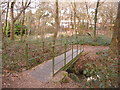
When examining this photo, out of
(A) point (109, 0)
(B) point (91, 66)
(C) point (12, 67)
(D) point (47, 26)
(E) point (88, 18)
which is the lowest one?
(B) point (91, 66)

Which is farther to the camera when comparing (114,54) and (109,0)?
(109,0)

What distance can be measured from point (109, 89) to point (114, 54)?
4.31 m

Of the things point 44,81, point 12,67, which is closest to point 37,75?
point 44,81

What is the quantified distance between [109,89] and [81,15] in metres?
19.7

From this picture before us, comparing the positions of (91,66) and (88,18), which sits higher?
(88,18)

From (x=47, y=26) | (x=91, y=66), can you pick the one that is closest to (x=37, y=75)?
(x=91, y=66)

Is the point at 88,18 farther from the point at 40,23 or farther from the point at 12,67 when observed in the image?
the point at 12,67

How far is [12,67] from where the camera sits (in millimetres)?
4938

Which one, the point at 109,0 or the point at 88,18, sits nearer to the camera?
the point at 109,0

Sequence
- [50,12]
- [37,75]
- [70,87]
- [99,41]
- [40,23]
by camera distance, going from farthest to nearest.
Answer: [40,23]
[50,12]
[99,41]
[37,75]
[70,87]

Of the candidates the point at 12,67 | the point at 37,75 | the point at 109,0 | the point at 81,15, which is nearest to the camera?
the point at 37,75

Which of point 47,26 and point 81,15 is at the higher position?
point 81,15

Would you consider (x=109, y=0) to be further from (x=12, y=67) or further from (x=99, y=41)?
(x=12, y=67)

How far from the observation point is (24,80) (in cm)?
417
